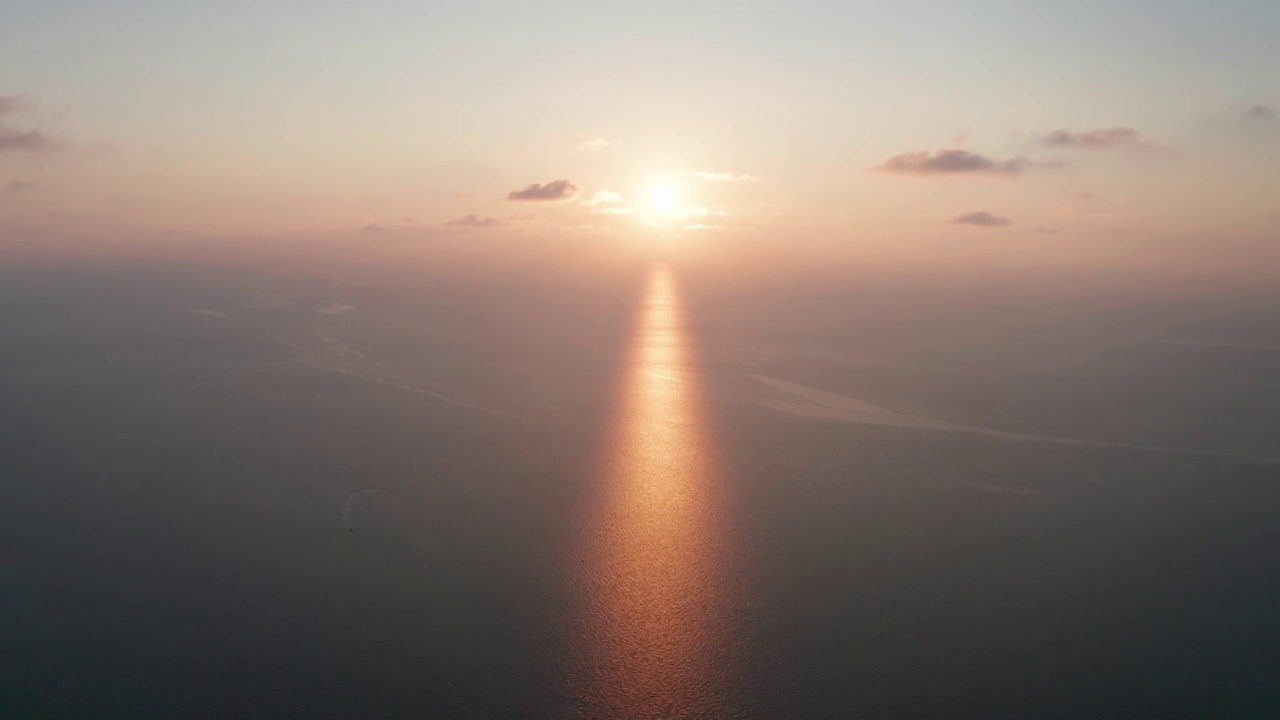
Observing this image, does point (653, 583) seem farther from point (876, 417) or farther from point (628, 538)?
point (876, 417)

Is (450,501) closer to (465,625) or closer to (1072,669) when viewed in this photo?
(465,625)

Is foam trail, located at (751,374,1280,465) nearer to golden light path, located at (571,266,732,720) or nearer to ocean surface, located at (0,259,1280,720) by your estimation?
ocean surface, located at (0,259,1280,720)

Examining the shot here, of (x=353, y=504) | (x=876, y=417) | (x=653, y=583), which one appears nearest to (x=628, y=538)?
(x=653, y=583)

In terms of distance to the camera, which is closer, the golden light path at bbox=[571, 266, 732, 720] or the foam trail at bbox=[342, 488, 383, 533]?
the golden light path at bbox=[571, 266, 732, 720]

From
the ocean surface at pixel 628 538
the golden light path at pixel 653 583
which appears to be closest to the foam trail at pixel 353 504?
the ocean surface at pixel 628 538

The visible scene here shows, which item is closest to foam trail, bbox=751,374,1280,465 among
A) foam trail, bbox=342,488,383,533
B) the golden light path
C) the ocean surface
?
the ocean surface

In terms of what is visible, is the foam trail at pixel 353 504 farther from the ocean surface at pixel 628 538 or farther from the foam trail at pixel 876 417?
the foam trail at pixel 876 417
